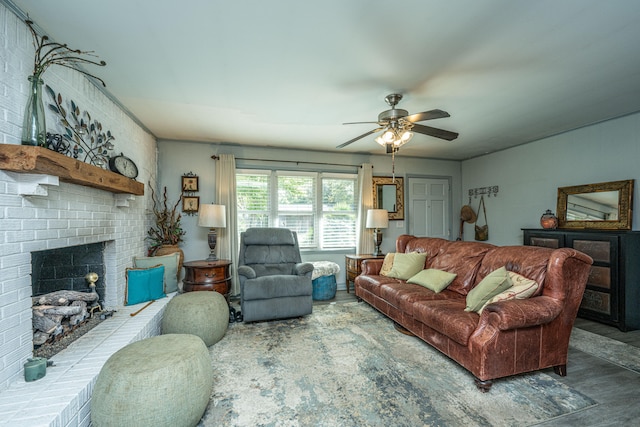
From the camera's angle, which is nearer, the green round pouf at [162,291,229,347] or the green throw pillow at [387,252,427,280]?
the green round pouf at [162,291,229,347]

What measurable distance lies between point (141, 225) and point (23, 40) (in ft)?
7.67

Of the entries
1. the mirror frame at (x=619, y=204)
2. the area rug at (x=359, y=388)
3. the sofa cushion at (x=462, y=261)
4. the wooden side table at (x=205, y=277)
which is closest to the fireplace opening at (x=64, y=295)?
the wooden side table at (x=205, y=277)

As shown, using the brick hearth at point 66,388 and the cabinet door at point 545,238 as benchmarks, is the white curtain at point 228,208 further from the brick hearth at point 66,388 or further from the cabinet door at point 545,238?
the cabinet door at point 545,238

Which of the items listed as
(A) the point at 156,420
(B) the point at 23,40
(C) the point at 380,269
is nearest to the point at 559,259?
(C) the point at 380,269

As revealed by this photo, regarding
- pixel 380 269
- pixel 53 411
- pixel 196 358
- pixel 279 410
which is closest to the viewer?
pixel 53 411

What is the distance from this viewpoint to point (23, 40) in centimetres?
171

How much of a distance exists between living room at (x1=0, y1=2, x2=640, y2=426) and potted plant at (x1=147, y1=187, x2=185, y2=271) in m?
0.14

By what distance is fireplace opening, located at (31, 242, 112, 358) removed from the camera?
1883 mm

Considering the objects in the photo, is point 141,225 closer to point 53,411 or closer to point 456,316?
point 53,411

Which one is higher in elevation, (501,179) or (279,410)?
(501,179)

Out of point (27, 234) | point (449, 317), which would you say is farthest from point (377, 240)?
point (27, 234)

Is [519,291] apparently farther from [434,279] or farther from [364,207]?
[364,207]

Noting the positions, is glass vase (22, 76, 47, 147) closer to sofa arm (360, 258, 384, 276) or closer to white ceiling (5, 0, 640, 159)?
white ceiling (5, 0, 640, 159)

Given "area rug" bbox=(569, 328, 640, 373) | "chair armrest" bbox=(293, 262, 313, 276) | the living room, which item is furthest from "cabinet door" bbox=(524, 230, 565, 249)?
"chair armrest" bbox=(293, 262, 313, 276)
